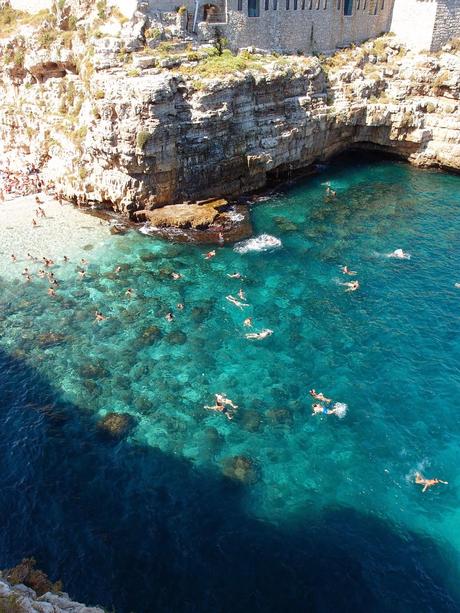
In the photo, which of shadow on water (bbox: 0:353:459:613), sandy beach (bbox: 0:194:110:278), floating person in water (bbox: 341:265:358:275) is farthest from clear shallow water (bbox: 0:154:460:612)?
sandy beach (bbox: 0:194:110:278)

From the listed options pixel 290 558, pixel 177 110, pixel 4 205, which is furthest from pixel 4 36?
pixel 290 558

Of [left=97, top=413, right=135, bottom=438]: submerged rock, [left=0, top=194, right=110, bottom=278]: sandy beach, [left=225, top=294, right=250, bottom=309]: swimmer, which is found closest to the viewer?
[left=97, top=413, right=135, bottom=438]: submerged rock

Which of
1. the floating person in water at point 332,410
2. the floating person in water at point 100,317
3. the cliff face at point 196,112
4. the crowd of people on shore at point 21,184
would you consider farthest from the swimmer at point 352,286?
the crowd of people on shore at point 21,184

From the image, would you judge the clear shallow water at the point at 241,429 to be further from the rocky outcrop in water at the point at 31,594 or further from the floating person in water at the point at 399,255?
the rocky outcrop in water at the point at 31,594

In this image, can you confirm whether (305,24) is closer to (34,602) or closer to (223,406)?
(223,406)

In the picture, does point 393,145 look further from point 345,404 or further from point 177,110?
point 345,404

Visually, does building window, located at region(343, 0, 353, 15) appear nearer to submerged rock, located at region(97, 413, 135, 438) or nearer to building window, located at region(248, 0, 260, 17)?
building window, located at region(248, 0, 260, 17)

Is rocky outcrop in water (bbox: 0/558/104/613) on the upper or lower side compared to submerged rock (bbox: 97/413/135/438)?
upper
